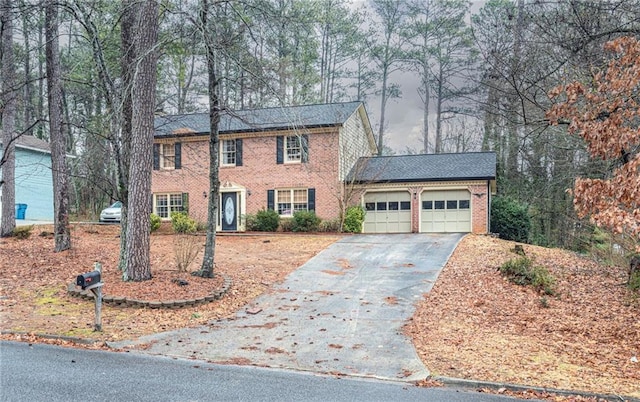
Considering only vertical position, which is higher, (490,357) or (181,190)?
(181,190)

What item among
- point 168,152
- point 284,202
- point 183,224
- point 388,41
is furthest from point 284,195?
point 388,41

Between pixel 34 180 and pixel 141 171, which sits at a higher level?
pixel 34 180

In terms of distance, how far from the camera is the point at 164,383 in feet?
15.7

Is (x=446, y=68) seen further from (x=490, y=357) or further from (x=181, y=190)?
(x=490, y=357)

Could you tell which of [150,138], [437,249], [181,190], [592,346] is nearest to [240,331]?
[150,138]

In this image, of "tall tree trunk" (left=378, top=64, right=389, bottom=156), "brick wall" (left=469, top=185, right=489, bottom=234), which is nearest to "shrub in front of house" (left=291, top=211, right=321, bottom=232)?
"brick wall" (left=469, top=185, right=489, bottom=234)

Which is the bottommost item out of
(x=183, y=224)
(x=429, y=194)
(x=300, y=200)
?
(x=183, y=224)

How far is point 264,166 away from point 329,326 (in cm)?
1481

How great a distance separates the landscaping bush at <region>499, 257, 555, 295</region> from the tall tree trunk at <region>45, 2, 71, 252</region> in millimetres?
11705

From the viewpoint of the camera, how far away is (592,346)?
6.62m

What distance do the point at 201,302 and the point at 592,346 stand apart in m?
6.60

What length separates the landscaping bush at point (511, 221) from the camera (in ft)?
68.8

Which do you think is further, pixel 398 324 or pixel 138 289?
pixel 138 289

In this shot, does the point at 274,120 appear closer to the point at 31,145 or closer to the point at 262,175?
the point at 262,175
